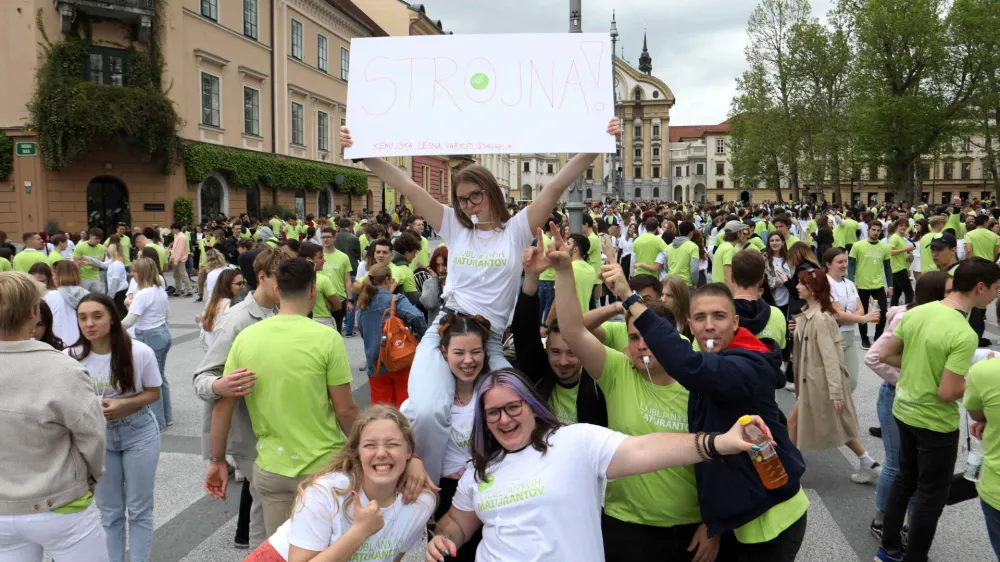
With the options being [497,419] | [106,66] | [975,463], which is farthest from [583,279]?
[106,66]

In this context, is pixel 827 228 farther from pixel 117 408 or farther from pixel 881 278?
A: pixel 117 408

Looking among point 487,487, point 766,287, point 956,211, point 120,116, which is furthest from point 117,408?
point 120,116

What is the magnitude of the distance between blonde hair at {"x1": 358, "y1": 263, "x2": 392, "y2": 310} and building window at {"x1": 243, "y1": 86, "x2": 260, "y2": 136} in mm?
24453

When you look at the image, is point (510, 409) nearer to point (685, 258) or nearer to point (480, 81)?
point (480, 81)

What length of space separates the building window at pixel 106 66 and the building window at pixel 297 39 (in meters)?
10.3

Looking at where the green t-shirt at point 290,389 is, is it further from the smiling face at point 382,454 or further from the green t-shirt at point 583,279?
the green t-shirt at point 583,279

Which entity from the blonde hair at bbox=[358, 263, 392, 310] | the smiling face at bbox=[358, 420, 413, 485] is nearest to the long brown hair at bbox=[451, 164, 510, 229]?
the smiling face at bbox=[358, 420, 413, 485]

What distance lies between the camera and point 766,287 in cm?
830

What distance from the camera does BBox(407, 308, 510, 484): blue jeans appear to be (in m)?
3.01

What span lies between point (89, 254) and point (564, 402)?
12601mm

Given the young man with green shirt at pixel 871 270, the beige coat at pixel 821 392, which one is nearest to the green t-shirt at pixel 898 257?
the young man with green shirt at pixel 871 270

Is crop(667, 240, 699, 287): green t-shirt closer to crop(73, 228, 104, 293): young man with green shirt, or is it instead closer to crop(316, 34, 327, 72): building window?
crop(73, 228, 104, 293): young man with green shirt

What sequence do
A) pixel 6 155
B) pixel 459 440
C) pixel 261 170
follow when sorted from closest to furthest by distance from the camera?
pixel 459 440, pixel 6 155, pixel 261 170

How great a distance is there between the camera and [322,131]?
35875 millimetres
